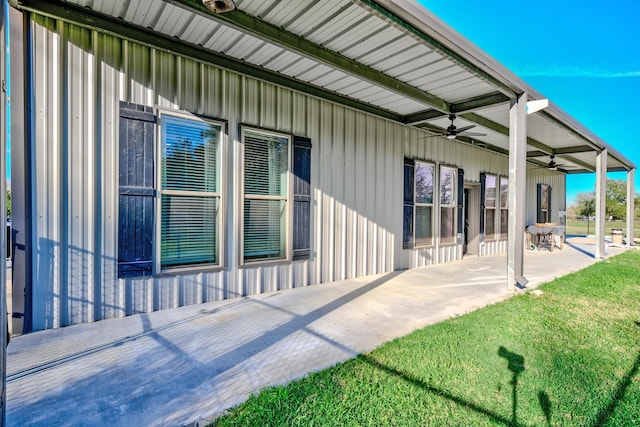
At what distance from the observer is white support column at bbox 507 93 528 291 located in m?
4.38

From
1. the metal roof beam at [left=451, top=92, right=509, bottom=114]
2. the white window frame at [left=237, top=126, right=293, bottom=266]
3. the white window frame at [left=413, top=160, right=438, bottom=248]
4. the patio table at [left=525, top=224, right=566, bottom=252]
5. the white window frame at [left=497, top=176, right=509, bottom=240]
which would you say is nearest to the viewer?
the white window frame at [left=237, top=126, right=293, bottom=266]

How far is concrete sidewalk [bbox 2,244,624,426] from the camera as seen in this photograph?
1755mm

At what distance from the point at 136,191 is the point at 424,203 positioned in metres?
5.27

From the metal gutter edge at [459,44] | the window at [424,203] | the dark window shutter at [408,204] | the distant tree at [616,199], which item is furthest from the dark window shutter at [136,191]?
the distant tree at [616,199]

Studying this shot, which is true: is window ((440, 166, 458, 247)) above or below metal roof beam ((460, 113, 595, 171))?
below

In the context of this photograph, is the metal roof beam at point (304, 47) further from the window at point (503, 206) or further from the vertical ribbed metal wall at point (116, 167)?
the window at point (503, 206)

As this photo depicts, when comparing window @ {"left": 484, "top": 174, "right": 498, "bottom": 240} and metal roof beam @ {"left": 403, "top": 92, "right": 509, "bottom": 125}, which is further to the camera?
window @ {"left": 484, "top": 174, "right": 498, "bottom": 240}

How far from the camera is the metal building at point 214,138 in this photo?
278 cm

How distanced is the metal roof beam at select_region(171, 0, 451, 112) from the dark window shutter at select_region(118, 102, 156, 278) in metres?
1.24

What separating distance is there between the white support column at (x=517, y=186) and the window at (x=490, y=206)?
156 inches

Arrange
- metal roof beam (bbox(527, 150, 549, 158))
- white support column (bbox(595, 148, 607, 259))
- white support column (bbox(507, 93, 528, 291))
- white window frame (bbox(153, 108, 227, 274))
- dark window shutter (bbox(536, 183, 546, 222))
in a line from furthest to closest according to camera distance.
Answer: dark window shutter (bbox(536, 183, 546, 222)), metal roof beam (bbox(527, 150, 549, 158)), white support column (bbox(595, 148, 607, 259)), white support column (bbox(507, 93, 528, 291)), white window frame (bbox(153, 108, 227, 274))

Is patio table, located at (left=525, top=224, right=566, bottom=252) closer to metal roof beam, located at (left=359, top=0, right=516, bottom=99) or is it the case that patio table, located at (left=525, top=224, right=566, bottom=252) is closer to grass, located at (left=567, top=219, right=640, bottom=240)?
metal roof beam, located at (left=359, top=0, right=516, bottom=99)

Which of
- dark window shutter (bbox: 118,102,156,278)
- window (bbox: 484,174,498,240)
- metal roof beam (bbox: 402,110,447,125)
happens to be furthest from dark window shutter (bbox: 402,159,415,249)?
dark window shutter (bbox: 118,102,156,278)

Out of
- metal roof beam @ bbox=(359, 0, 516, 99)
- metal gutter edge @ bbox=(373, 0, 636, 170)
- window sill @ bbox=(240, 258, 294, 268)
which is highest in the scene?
metal gutter edge @ bbox=(373, 0, 636, 170)
